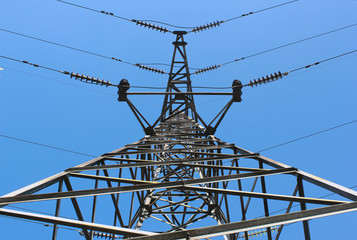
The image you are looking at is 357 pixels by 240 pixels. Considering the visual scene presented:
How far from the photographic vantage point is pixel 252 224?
3.31 m

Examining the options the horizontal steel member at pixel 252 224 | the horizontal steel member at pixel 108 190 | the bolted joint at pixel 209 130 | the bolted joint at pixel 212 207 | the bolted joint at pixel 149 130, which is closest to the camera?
the horizontal steel member at pixel 252 224

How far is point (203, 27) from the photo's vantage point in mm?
18766

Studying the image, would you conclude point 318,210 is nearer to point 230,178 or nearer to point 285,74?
point 230,178

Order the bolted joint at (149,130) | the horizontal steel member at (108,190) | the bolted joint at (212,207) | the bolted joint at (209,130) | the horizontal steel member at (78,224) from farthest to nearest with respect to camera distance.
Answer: the bolted joint at (149,130), the bolted joint at (209,130), the bolted joint at (212,207), the horizontal steel member at (108,190), the horizontal steel member at (78,224)

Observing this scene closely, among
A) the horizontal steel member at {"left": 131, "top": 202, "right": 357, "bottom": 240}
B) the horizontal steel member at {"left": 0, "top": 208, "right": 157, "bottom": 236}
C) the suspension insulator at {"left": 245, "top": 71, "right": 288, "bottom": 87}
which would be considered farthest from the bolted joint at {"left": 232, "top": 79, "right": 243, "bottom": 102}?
the horizontal steel member at {"left": 0, "top": 208, "right": 157, "bottom": 236}

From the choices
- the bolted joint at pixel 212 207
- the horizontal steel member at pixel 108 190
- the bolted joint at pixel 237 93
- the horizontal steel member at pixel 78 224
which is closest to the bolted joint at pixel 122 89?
the bolted joint at pixel 237 93

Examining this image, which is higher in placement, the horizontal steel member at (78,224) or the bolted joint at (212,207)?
the bolted joint at (212,207)

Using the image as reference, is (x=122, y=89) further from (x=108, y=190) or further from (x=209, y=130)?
(x=108, y=190)

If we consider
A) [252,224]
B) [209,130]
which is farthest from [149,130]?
[252,224]

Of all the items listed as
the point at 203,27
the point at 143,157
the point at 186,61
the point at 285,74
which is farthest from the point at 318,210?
the point at 203,27

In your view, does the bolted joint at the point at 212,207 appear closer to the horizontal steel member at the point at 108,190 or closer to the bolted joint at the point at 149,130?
the horizontal steel member at the point at 108,190

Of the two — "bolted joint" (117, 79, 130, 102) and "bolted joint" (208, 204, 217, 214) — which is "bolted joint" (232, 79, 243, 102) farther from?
"bolted joint" (208, 204, 217, 214)

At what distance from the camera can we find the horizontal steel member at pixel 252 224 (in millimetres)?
3164

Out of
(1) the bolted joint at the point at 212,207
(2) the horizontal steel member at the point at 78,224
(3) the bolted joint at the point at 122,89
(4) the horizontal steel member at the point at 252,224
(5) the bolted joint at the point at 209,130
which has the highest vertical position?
(3) the bolted joint at the point at 122,89
